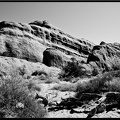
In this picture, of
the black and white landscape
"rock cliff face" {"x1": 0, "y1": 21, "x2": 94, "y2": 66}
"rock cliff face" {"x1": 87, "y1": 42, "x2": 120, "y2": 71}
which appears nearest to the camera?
the black and white landscape

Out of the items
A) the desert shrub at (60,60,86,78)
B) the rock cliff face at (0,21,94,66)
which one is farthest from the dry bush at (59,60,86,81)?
the rock cliff face at (0,21,94,66)

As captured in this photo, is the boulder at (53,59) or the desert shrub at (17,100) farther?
the boulder at (53,59)

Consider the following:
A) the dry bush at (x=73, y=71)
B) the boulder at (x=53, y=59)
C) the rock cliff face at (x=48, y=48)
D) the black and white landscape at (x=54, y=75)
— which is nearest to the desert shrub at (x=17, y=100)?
the black and white landscape at (x=54, y=75)

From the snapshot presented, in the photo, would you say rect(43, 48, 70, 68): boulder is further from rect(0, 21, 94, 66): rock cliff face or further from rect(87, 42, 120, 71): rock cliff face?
rect(87, 42, 120, 71): rock cliff face

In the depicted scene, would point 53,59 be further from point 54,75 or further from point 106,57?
point 106,57

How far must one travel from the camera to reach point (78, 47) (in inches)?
1769

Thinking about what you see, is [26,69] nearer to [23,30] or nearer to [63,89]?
[23,30]

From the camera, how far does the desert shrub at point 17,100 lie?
3.86 metres

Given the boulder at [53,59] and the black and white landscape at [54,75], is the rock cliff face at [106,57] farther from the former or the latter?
the boulder at [53,59]

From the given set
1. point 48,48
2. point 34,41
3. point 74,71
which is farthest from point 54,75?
point 34,41

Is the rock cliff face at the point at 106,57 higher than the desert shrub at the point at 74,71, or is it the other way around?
the rock cliff face at the point at 106,57

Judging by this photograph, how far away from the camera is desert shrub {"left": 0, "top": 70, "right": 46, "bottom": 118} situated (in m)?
3.86

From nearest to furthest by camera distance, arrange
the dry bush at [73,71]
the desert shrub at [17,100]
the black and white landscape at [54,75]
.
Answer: the desert shrub at [17,100] → the black and white landscape at [54,75] → the dry bush at [73,71]

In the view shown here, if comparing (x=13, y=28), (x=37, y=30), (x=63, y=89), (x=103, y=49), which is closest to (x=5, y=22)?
(x=13, y=28)
